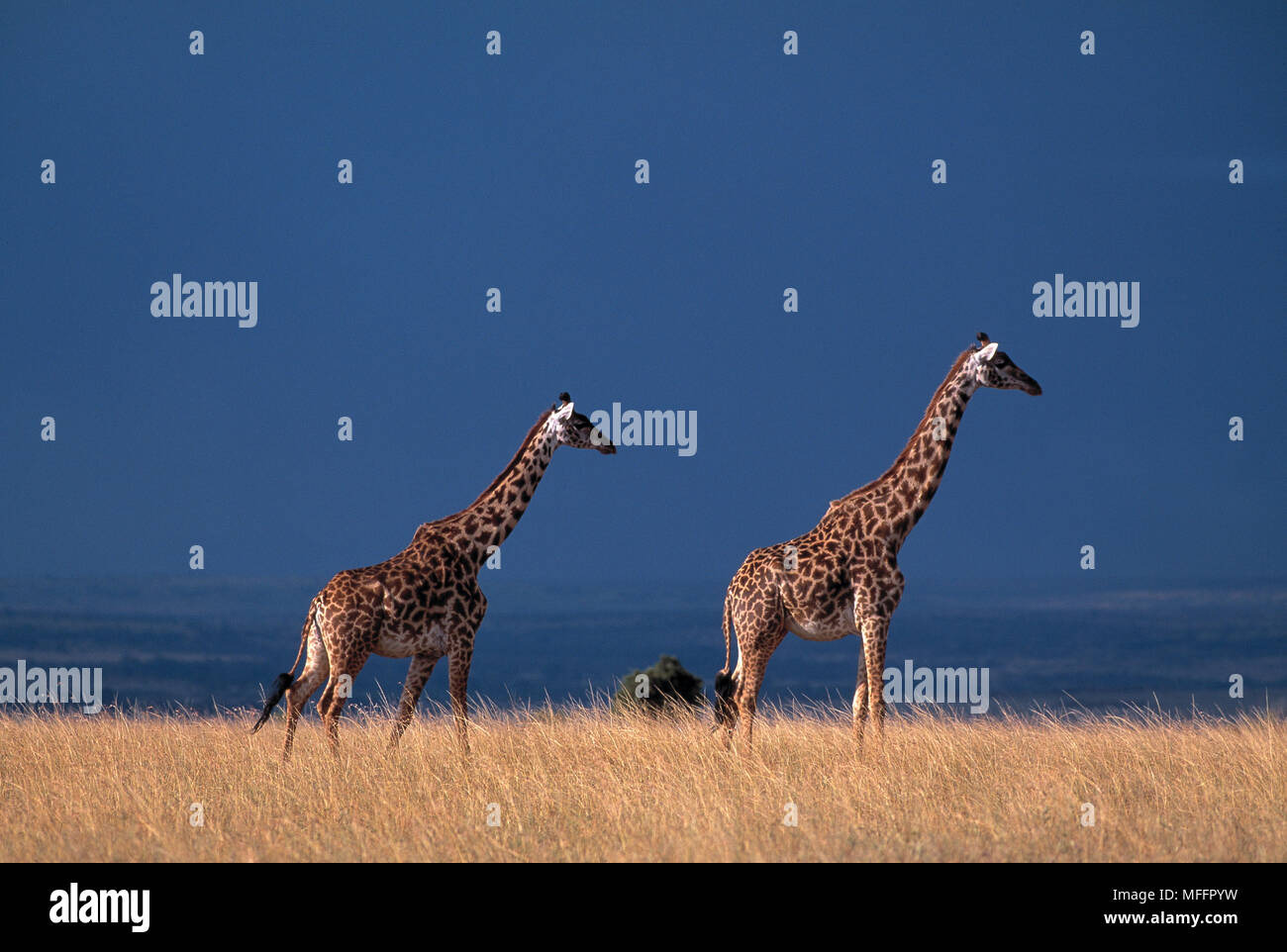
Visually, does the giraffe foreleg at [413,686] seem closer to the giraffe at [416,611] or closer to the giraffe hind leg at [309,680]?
the giraffe at [416,611]

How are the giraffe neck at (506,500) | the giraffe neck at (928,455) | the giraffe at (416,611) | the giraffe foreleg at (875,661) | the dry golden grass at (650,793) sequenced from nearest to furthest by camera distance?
1. the dry golden grass at (650,793)
2. the giraffe foreleg at (875,661)
3. the giraffe at (416,611)
4. the giraffe neck at (928,455)
5. the giraffe neck at (506,500)

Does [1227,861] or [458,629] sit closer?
[1227,861]

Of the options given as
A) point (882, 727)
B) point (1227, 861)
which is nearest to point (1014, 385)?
point (882, 727)

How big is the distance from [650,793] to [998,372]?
6.07 m

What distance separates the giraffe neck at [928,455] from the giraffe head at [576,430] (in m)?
3.22

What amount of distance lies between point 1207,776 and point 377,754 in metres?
8.65

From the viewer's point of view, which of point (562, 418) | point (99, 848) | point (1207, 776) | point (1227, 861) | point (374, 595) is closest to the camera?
point (1227, 861)

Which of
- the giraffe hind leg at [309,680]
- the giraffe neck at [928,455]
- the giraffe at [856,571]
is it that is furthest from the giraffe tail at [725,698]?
the giraffe hind leg at [309,680]

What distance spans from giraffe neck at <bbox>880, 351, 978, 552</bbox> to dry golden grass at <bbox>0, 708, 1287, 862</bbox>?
2.55m

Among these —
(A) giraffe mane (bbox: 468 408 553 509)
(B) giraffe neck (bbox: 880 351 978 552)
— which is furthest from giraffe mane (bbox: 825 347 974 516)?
(A) giraffe mane (bbox: 468 408 553 509)

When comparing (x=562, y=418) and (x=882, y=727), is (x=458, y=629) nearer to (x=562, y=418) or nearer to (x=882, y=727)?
(x=562, y=418)

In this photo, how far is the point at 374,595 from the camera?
13.7 meters

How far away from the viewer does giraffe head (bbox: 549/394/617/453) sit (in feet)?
48.3

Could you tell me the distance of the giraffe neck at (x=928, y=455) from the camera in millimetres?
13938
